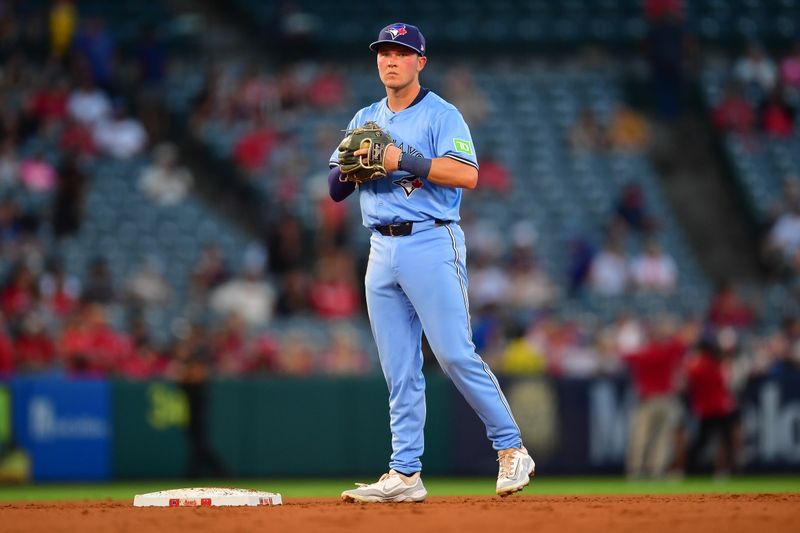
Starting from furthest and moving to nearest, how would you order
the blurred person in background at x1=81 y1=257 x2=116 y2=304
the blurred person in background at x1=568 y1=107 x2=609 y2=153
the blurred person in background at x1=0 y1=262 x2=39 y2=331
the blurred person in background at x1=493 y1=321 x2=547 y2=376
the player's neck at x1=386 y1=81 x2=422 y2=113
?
the blurred person in background at x1=568 y1=107 x2=609 y2=153
the blurred person in background at x1=81 y1=257 x2=116 y2=304
the blurred person in background at x1=493 y1=321 x2=547 y2=376
the blurred person in background at x1=0 y1=262 x2=39 y2=331
the player's neck at x1=386 y1=81 x2=422 y2=113

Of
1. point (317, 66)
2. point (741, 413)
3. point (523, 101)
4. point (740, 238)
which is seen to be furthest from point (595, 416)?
point (317, 66)

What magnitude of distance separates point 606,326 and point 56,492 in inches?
268

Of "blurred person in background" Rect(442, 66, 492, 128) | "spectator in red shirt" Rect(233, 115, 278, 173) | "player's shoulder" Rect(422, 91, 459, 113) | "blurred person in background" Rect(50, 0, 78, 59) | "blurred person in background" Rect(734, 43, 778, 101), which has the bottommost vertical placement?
"player's shoulder" Rect(422, 91, 459, 113)

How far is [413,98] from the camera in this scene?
7148 mm

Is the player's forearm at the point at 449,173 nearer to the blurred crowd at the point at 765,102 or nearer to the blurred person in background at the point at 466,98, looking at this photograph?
the blurred crowd at the point at 765,102

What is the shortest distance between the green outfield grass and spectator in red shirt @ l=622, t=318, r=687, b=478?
0.31 m

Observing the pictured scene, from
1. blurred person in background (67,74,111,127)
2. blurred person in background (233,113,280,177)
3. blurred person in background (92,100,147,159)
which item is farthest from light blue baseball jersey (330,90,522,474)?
blurred person in background (67,74,111,127)

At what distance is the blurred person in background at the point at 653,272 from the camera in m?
17.0

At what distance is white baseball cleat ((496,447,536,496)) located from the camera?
22.5 ft

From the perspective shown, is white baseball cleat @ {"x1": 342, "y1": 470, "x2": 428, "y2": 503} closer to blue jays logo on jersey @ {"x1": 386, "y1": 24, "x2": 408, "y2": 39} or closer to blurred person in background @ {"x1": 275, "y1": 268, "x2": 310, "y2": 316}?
blue jays logo on jersey @ {"x1": 386, "y1": 24, "x2": 408, "y2": 39}

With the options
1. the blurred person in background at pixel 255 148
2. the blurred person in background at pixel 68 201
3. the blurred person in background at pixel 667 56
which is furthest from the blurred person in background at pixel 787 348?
the blurred person in background at pixel 68 201

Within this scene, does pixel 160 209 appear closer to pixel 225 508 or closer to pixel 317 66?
pixel 317 66

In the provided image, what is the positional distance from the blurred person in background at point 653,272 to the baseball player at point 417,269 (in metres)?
10.3

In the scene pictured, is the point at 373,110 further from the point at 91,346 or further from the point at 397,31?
the point at 91,346
